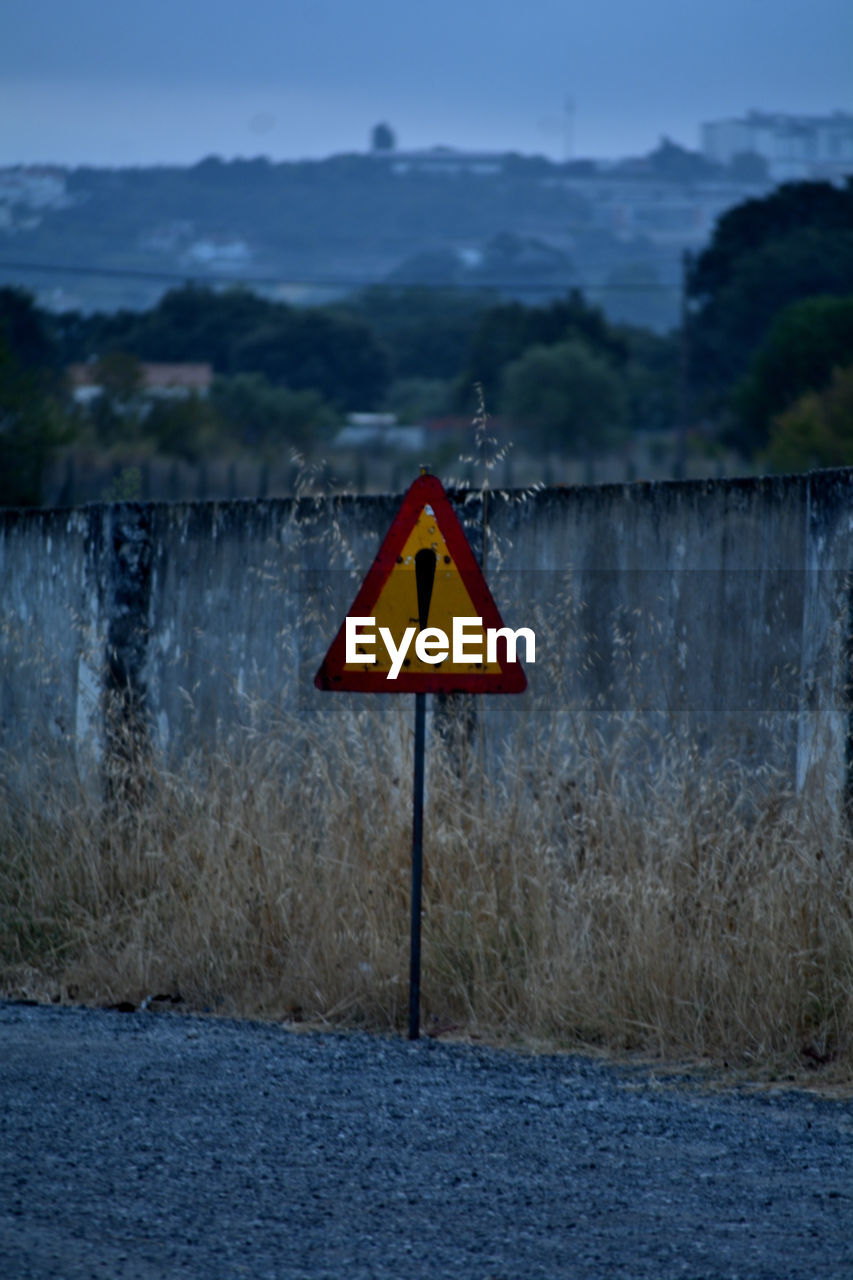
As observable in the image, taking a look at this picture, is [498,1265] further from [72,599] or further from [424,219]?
[424,219]

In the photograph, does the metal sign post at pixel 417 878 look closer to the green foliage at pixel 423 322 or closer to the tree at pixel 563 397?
the tree at pixel 563 397

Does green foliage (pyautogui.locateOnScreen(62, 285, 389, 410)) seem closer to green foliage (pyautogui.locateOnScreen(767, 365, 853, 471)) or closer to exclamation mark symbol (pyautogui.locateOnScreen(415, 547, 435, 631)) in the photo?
green foliage (pyautogui.locateOnScreen(767, 365, 853, 471))

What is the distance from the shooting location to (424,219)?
614 ft

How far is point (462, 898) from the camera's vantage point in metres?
6.48

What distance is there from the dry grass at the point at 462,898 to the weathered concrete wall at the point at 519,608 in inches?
11.3

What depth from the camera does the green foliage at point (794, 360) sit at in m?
52.0

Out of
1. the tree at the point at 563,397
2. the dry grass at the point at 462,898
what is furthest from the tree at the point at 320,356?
the dry grass at the point at 462,898

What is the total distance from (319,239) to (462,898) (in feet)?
525

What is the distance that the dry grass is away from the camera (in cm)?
574

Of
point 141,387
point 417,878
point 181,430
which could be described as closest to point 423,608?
point 417,878

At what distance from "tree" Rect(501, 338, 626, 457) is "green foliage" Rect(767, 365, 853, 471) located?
2672 centimetres

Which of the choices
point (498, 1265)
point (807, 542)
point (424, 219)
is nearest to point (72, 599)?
point (807, 542)

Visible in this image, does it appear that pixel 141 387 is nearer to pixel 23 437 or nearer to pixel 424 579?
pixel 23 437

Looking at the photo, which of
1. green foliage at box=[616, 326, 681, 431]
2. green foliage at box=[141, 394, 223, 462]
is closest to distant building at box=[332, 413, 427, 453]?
green foliage at box=[141, 394, 223, 462]
